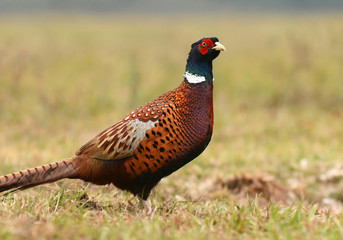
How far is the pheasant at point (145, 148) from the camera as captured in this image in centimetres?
404

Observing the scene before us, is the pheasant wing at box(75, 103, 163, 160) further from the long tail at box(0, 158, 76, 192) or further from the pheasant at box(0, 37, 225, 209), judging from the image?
the long tail at box(0, 158, 76, 192)

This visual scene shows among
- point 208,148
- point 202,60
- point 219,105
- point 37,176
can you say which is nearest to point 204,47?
point 202,60

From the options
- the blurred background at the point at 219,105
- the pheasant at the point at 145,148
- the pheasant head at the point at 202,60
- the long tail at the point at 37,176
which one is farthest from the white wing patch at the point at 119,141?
the blurred background at the point at 219,105

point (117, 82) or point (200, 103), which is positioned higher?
point (200, 103)

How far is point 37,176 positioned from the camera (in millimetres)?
4020

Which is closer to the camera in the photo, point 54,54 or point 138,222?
point 138,222

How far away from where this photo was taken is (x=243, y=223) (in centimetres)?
353

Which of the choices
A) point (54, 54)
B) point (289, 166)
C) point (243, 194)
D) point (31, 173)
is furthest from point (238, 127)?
point (54, 54)

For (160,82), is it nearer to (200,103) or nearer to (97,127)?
(97,127)

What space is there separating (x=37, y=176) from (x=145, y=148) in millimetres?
861

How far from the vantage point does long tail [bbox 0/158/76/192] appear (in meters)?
3.95

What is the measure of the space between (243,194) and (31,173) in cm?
283

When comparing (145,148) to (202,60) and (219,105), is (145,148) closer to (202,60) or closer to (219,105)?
(202,60)

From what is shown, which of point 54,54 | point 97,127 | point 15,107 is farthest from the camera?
point 54,54
